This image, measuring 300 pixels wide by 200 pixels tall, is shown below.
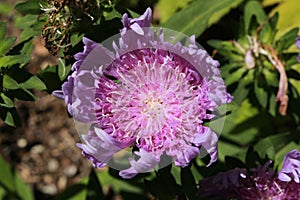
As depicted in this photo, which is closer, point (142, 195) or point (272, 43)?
point (272, 43)

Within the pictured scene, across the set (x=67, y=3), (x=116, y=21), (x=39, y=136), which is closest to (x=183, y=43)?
(x=116, y=21)

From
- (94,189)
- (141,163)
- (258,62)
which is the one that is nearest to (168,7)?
(258,62)

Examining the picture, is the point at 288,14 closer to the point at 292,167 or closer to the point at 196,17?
the point at 196,17

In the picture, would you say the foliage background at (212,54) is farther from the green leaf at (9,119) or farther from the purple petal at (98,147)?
the purple petal at (98,147)

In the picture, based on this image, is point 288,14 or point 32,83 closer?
point 32,83

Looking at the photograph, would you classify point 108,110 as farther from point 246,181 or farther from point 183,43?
point 246,181

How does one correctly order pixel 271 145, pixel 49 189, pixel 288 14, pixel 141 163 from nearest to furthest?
pixel 141 163 < pixel 271 145 < pixel 288 14 < pixel 49 189

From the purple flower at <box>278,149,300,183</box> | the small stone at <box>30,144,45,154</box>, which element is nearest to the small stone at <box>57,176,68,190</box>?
the small stone at <box>30,144,45,154</box>
